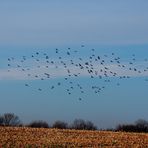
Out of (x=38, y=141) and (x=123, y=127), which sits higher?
(x=123, y=127)

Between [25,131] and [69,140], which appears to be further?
[25,131]

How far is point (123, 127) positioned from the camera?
63.9 meters

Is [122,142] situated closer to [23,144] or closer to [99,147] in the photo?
[99,147]

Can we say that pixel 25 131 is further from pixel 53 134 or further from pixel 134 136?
pixel 134 136

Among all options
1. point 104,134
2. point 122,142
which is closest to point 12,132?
point 104,134

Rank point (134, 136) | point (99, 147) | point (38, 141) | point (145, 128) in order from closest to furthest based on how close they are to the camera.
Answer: point (99, 147) → point (38, 141) → point (134, 136) → point (145, 128)

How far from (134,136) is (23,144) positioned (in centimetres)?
963

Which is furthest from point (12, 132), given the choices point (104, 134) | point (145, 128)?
point (145, 128)

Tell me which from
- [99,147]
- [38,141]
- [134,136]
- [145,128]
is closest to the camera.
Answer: [99,147]

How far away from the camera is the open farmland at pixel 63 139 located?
37750 millimetres

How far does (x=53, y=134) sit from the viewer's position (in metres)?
44.9

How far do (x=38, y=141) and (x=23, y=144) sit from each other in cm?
217

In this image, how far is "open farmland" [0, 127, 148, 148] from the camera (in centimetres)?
3775

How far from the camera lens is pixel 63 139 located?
40.6m
